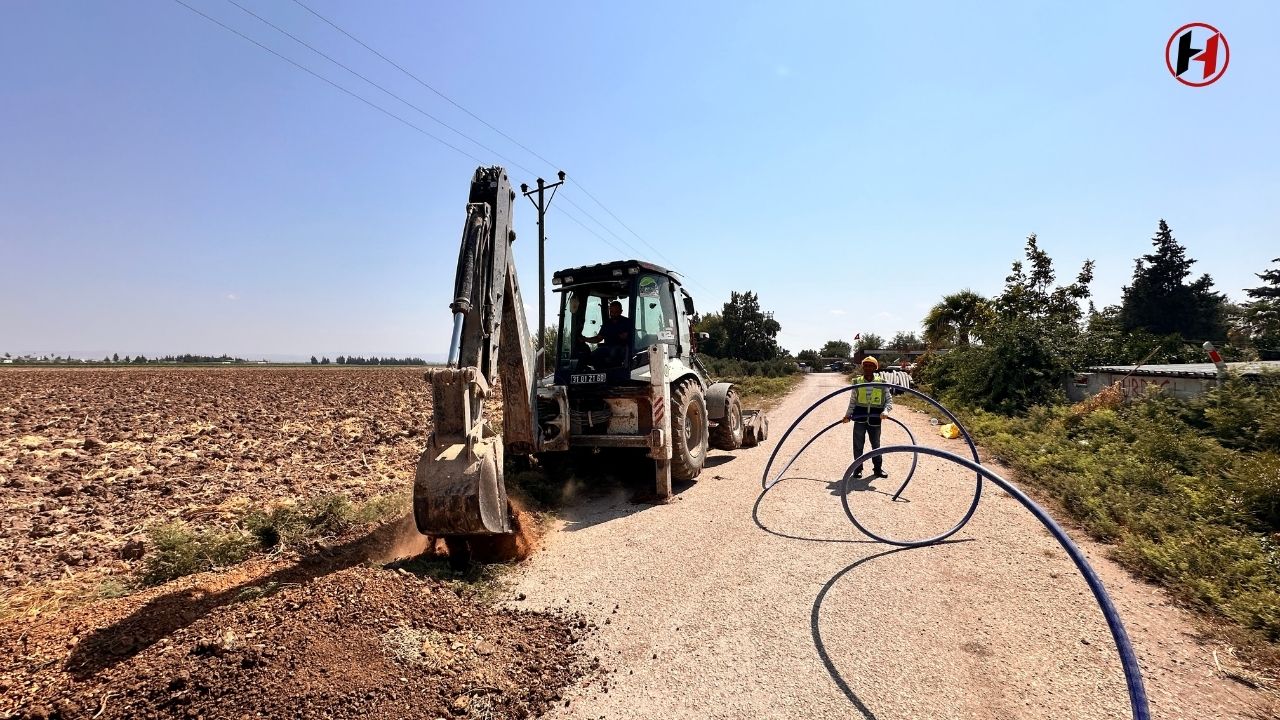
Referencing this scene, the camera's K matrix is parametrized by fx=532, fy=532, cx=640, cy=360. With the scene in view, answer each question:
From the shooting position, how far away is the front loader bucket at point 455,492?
4.31m

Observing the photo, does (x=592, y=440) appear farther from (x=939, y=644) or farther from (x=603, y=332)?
(x=939, y=644)

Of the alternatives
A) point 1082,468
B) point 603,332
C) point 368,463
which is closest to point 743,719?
point 603,332

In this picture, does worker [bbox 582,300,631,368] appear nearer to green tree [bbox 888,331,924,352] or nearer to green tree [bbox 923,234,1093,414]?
green tree [bbox 923,234,1093,414]

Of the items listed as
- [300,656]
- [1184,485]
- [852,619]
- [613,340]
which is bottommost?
[852,619]

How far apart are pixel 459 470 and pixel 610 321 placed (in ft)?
13.0

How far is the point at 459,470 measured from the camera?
172 inches

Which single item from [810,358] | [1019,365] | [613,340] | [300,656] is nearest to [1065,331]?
[1019,365]

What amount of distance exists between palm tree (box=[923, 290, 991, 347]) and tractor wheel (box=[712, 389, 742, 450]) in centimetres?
1903

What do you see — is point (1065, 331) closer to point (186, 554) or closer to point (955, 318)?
point (955, 318)

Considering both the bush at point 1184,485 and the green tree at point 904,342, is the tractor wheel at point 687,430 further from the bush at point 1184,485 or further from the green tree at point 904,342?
the green tree at point 904,342

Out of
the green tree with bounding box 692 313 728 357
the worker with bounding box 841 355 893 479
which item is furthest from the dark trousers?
the green tree with bounding box 692 313 728 357

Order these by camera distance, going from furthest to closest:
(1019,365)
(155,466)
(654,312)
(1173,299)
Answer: (1173,299)
(1019,365)
(155,466)
(654,312)

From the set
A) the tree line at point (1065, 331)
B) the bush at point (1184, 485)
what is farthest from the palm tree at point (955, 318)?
the bush at point (1184, 485)

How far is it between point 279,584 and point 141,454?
8.67 meters
